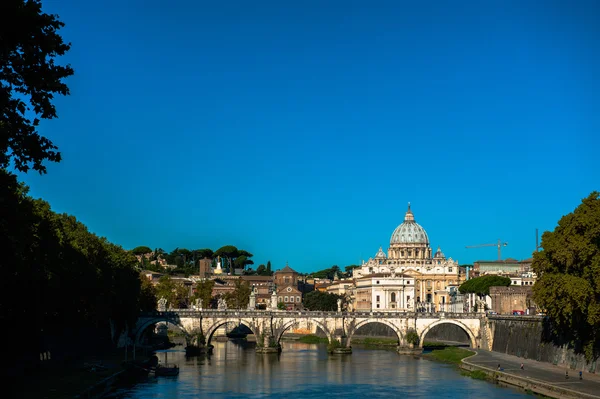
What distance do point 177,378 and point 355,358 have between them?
24692 millimetres

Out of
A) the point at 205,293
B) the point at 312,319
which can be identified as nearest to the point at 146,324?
the point at 312,319

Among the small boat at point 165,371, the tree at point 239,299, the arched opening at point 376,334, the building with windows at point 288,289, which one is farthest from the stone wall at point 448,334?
the building with windows at point 288,289

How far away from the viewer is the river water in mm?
52438

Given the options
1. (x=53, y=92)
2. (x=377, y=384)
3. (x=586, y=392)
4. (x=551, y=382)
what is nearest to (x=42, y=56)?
(x=53, y=92)

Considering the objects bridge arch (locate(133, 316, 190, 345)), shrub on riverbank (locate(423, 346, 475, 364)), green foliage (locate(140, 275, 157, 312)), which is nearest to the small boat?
bridge arch (locate(133, 316, 190, 345))

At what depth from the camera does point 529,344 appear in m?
67.2

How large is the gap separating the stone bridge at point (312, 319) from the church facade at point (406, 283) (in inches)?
1666

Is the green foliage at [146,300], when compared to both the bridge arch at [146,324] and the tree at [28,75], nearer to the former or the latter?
the bridge arch at [146,324]

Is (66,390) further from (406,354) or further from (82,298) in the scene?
(406,354)

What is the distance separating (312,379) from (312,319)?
27289mm

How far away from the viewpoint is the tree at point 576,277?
160 ft

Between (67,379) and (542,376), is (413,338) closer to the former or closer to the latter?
(542,376)

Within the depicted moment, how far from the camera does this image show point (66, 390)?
42.3 meters

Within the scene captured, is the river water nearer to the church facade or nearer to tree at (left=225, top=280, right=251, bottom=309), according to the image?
tree at (left=225, top=280, right=251, bottom=309)
